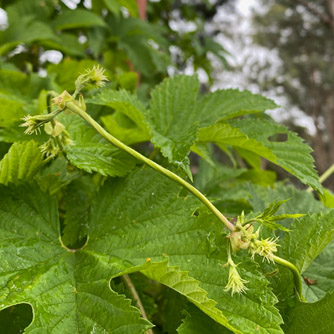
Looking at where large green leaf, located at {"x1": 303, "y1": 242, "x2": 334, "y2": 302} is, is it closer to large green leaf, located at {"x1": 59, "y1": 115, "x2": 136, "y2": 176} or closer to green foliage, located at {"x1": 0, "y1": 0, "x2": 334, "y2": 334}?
green foliage, located at {"x1": 0, "y1": 0, "x2": 334, "y2": 334}

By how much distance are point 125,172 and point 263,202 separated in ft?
0.73

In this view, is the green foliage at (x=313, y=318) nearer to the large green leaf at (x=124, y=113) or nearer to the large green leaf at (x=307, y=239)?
the large green leaf at (x=307, y=239)

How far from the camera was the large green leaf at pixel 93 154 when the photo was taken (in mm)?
429

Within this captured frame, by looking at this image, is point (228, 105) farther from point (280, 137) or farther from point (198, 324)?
point (198, 324)

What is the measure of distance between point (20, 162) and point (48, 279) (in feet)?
0.41

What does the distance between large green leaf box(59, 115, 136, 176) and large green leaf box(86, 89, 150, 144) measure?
37mm

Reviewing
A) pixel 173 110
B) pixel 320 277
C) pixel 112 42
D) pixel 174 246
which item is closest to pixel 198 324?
pixel 174 246

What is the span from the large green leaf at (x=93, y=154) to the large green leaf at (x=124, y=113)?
37mm

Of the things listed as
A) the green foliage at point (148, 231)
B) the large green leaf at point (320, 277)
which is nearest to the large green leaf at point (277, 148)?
the green foliage at point (148, 231)

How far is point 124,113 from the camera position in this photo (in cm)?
54

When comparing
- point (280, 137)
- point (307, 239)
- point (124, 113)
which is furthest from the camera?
point (280, 137)

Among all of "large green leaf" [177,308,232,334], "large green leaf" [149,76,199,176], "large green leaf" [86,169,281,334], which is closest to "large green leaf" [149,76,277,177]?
"large green leaf" [149,76,199,176]

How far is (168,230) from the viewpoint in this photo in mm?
418

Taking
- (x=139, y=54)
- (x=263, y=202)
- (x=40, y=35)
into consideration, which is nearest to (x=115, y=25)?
(x=139, y=54)
